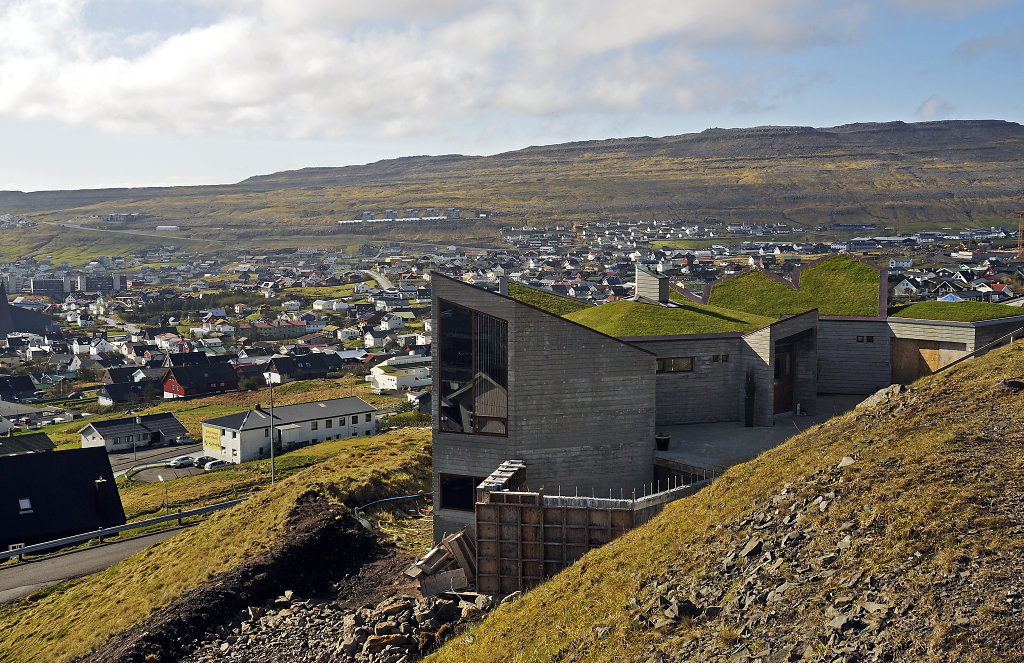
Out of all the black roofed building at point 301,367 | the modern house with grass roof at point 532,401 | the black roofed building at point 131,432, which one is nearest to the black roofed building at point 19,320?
the black roofed building at point 301,367

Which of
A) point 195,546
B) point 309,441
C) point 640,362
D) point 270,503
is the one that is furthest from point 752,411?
point 309,441

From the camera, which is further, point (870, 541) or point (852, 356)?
point (852, 356)

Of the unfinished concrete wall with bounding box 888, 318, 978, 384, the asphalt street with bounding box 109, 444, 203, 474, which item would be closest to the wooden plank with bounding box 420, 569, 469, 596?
the unfinished concrete wall with bounding box 888, 318, 978, 384

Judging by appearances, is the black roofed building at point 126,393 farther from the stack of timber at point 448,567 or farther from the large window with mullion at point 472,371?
the stack of timber at point 448,567

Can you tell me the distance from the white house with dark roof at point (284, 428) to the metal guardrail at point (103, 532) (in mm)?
16904

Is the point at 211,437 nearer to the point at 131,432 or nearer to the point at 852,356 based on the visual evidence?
the point at 131,432

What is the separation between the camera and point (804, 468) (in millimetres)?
18766

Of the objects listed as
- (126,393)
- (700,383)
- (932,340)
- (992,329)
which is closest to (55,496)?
(700,383)

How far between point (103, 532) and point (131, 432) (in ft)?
94.4

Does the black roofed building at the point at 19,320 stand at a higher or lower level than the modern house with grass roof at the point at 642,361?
lower

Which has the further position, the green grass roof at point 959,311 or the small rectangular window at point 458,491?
the green grass roof at point 959,311

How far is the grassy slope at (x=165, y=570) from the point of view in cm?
2486

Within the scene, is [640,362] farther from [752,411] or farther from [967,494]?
[967,494]

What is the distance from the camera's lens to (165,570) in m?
28.5
